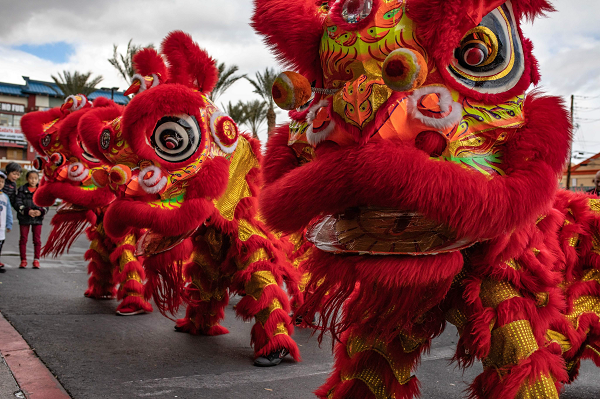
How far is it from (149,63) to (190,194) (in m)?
1.36

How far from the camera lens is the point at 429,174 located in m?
1.42

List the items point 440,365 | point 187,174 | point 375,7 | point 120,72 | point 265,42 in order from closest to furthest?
1. point 375,7
2. point 265,42
3. point 187,174
4. point 440,365
5. point 120,72

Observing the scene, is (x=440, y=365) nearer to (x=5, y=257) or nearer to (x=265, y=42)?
(x=265, y=42)

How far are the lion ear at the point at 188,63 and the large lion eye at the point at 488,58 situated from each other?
96.8 inches

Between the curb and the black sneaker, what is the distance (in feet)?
4.12

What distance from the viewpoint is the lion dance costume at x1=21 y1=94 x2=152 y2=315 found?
5.06 m

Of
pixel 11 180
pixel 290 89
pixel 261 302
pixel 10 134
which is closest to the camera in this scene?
pixel 290 89

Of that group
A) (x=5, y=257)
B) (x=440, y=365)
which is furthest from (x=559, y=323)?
(x=5, y=257)

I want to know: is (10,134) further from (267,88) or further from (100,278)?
(100,278)

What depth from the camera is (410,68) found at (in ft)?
4.65

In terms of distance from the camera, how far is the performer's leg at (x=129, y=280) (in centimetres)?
509

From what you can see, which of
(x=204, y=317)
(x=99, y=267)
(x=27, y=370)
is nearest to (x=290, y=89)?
(x=27, y=370)

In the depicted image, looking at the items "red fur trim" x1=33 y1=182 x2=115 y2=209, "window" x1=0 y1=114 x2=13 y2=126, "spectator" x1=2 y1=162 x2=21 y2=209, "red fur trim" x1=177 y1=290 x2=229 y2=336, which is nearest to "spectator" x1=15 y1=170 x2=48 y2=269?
"spectator" x1=2 y1=162 x2=21 y2=209

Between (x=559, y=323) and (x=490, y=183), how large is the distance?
3.04 ft
